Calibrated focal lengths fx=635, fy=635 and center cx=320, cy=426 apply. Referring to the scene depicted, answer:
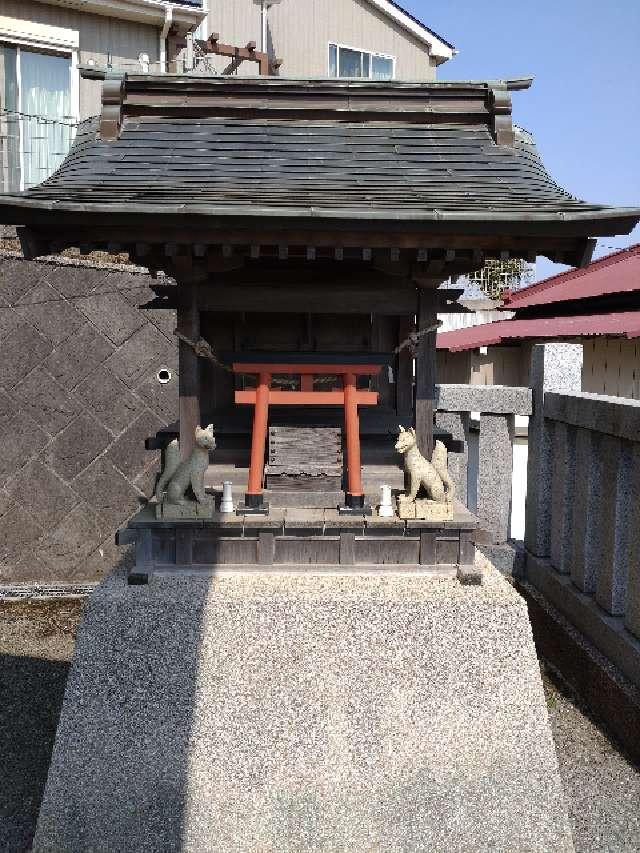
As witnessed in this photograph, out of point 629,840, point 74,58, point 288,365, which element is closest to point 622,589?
point 629,840

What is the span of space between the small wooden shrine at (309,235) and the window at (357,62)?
1406 centimetres

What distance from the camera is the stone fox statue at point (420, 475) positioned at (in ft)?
15.1

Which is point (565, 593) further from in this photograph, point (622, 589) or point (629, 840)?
point (629, 840)

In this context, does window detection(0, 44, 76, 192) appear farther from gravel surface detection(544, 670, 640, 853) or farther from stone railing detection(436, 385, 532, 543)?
gravel surface detection(544, 670, 640, 853)

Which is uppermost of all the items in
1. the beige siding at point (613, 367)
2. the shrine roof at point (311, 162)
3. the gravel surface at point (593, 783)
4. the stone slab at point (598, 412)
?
the shrine roof at point (311, 162)

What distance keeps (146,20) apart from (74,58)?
153cm

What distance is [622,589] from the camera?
521cm

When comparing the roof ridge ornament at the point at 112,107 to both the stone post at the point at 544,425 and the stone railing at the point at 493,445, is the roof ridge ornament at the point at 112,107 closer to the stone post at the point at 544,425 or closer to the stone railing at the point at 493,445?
the stone railing at the point at 493,445

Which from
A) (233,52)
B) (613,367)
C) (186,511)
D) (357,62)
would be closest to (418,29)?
(357,62)

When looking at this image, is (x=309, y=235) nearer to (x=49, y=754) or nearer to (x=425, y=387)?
(x=425, y=387)

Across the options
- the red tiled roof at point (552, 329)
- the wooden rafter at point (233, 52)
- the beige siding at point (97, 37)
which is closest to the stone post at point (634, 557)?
the red tiled roof at point (552, 329)

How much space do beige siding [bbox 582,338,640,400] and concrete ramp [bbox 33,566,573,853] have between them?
5.00m

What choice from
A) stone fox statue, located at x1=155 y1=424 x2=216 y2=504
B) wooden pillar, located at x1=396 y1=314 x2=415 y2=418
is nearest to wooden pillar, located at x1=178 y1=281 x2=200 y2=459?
stone fox statue, located at x1=155 y1=424 x2=216 y2=504

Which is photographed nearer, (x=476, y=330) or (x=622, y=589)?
(x=622, y=589)
